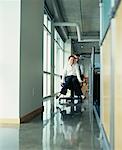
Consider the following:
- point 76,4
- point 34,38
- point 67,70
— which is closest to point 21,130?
point 34,38

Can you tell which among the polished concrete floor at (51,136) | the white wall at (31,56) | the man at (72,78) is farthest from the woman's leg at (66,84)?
the polished concrete floor at (51,136)

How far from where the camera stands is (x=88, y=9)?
11.4 m

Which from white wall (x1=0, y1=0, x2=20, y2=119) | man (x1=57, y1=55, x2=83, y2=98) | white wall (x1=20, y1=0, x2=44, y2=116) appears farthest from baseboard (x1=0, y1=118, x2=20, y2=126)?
man (x1=57, y1=55, x2=83, y2=98)

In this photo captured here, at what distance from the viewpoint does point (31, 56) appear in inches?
242

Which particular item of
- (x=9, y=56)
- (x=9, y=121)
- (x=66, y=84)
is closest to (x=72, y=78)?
(x=66, y=84)

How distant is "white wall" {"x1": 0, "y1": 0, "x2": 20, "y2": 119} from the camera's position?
5148 millimetres

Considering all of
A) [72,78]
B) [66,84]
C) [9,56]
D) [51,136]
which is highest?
[9,56]

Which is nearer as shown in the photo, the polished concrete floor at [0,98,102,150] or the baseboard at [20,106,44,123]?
the polished concrete floor at [0,98,102,150]

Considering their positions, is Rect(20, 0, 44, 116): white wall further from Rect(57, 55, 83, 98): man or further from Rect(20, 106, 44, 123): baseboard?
Rect(57, 55, 83, 98): man

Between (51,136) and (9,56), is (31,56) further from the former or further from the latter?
(51,136)

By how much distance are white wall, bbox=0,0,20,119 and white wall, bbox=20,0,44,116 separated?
163 millimetres

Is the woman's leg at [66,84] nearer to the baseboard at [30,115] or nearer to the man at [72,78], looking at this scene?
the man at [72,78]

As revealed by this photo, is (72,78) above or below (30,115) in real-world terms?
above

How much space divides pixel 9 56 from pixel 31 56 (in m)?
1.03
